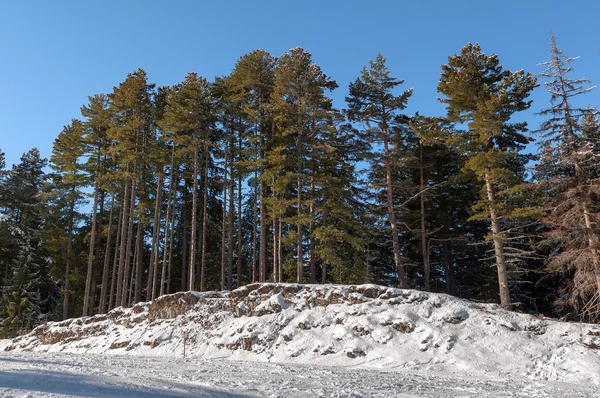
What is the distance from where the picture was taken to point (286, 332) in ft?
44.7

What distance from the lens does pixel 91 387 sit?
18.1 ft

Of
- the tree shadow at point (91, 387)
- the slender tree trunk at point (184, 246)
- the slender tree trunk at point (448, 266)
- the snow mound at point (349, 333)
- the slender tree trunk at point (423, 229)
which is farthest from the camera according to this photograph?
the slender tree trunk at point (184, 246)

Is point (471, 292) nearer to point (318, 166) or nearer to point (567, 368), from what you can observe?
point (318, 166)

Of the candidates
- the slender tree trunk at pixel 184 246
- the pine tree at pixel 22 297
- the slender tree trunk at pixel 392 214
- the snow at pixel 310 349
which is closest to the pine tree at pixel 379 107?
the slender tree trunk at pixel 392 214

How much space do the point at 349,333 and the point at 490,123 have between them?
10.1 metres

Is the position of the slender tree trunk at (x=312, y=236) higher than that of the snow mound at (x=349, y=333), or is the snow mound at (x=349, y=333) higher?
the slender tree trunk at (x=312, y=236)

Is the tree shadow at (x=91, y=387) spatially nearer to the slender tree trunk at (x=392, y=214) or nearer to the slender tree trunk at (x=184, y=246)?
the slender tree trunk at (x=392, y=214)

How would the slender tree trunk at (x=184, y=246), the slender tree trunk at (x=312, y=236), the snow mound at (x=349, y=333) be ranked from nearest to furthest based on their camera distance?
the snow mound at (x=349, y=333), the slender tree trunk at (x=312, y=236), the slender tree trunk at (x=184, y=246)

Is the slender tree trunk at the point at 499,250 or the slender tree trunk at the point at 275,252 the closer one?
the slender tree trunk at the point at 499,250

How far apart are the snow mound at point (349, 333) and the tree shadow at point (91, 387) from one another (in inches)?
259

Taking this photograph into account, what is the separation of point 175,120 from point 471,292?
2047 centimetres

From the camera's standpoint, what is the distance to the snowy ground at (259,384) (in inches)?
212

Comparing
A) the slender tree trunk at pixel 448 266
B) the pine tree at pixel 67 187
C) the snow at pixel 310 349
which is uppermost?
the pine tree at pixel 67 187

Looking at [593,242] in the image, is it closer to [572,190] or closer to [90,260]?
[572,190]
